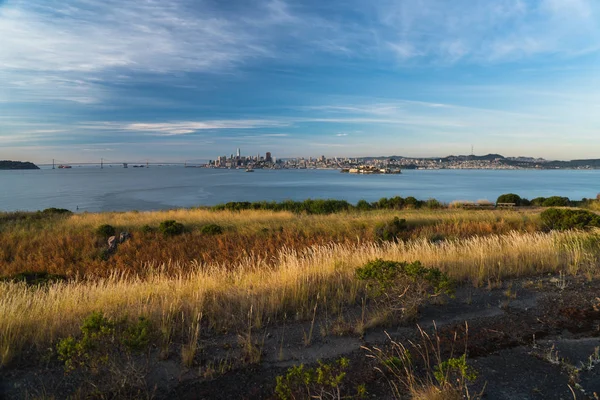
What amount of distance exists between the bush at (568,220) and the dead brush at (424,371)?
44.2 ft

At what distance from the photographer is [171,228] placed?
56.8ft

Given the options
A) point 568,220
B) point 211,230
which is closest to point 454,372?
point 211,230

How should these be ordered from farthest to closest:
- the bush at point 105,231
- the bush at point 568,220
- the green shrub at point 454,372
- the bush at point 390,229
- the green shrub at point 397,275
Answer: the bush at point 105,231 < the bush at point 390,229 < the bush at point 568,220 < the green shrub at point 397,275 < the green shrub at point 454,372

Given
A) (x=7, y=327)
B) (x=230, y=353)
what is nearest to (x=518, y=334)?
(x=230, y=353)

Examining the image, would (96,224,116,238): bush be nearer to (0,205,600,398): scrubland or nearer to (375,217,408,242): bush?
(0,205,600,398): scrubland

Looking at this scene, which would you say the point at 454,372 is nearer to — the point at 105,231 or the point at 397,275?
the point at 397,275

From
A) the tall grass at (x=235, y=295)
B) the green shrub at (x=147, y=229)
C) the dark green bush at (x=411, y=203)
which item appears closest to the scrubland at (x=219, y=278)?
the tall grass at (x=235, y=295)

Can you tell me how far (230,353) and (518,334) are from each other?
3351mm

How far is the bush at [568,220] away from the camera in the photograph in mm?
14541

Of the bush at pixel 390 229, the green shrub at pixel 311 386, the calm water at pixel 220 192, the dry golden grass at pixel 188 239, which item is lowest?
the calm water at pixel 220 192

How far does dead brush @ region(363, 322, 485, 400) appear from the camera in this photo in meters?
3.03

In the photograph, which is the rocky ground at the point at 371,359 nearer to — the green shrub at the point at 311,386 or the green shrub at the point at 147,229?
the green shrub at the point at 311,386

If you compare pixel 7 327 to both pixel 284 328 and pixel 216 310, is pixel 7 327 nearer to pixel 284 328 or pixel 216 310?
pixel 216 310

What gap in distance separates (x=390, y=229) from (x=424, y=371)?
1283 centimetres
